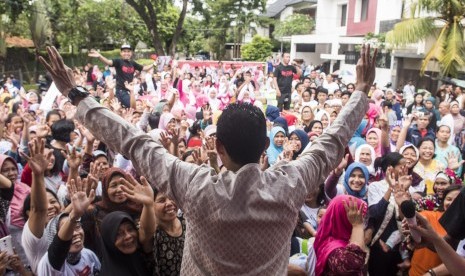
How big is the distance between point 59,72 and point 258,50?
31939mm

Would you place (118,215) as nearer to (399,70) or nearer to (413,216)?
(413,216)

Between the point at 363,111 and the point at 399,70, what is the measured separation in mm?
17882

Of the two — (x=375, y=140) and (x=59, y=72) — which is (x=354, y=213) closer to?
(x=59, y=72)

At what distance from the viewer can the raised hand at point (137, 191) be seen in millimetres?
1923

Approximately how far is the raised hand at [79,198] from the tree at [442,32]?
981 centimetres

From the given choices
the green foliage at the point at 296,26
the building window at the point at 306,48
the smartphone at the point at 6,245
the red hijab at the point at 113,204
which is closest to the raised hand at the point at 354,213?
the red hijab at the point at 113,204

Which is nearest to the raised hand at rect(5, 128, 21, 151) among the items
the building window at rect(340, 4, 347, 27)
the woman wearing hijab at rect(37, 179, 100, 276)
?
the woman wearing hijab at rect(37, 179, 100, 276)

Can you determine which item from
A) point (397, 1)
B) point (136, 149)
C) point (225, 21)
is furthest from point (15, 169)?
point (225, 21)

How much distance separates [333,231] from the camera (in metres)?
2.56

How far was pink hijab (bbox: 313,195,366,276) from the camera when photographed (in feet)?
8.15

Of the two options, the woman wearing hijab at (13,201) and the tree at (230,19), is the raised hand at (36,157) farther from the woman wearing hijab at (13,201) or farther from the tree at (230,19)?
the tree at (230,19)

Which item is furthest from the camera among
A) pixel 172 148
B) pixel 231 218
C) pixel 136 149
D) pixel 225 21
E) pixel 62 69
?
pixel 225 21

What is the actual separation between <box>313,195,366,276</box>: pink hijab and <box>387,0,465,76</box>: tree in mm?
8978

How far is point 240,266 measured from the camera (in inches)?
57.3
